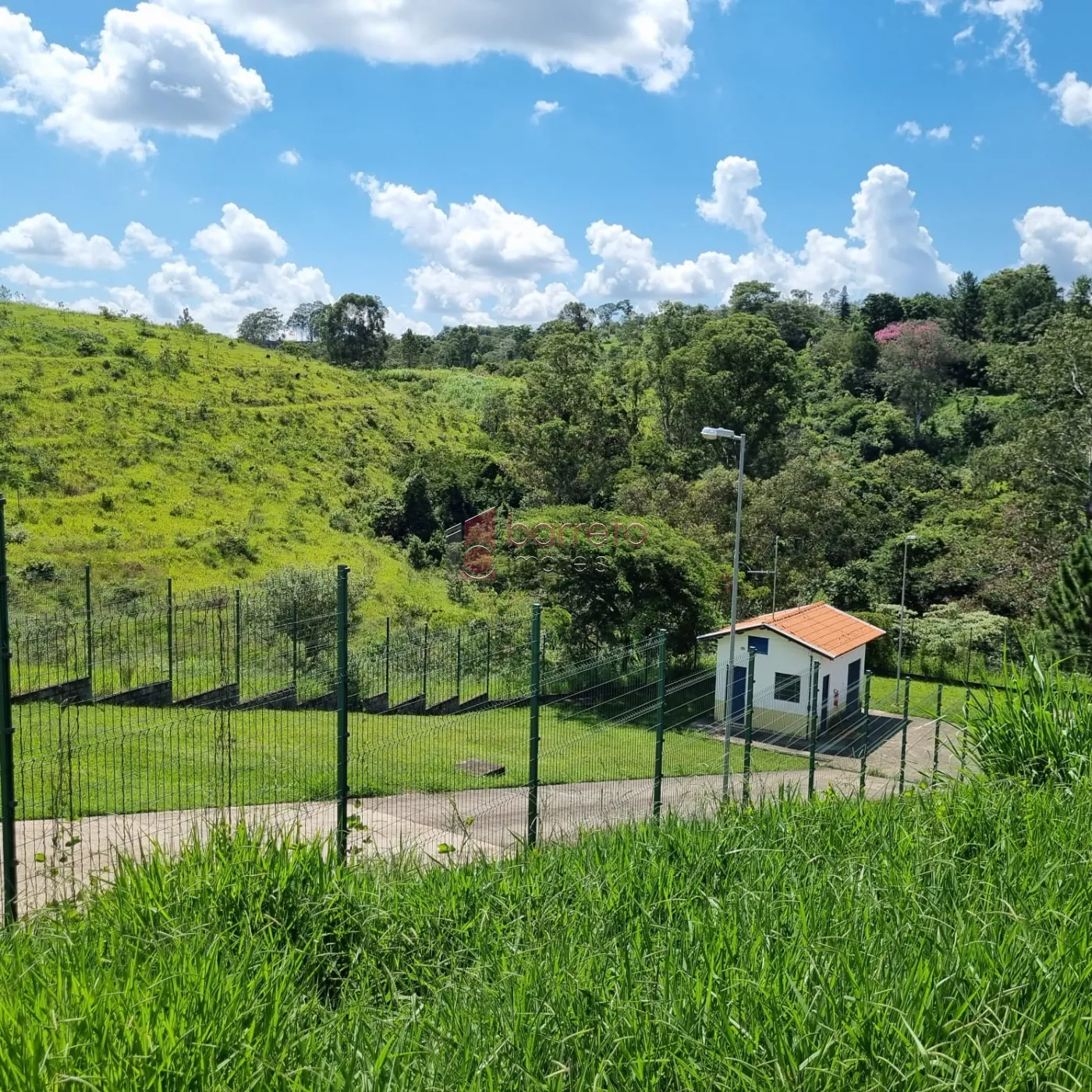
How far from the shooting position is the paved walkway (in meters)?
6.12

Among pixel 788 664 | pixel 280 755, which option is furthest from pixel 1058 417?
pixel 280 755

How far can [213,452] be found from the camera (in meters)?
33.8

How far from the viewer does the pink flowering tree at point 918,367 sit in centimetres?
5984

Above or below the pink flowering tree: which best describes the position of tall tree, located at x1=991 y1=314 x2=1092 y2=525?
below

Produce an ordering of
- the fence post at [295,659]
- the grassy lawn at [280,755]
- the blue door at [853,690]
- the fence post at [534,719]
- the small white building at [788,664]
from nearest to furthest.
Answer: the fence post at [534,719]
the grassy lawn at [280,755]
the fence post at [295,659]
the small white building at [788,664]
the blue door at [853,690]

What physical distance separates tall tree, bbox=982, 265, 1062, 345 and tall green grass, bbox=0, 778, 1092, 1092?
Answer: 241 feet

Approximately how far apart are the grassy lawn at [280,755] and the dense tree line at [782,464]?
25.7ft

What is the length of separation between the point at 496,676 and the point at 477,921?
→ 15314 millimetres

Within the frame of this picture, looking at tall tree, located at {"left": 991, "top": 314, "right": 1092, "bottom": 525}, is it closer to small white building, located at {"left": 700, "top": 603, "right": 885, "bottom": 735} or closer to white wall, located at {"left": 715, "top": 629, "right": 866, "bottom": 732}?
small white building, located at {"left": 700, "top": 603, "right": 885, "bottom": 735}

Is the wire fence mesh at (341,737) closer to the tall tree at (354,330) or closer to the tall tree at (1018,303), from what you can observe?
the tall tree at (354,330)

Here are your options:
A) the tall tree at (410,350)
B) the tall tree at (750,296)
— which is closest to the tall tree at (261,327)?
the tall tree at (410,350)

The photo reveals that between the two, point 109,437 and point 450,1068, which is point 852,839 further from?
point 109,437

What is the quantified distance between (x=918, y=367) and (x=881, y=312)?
59.0 feet

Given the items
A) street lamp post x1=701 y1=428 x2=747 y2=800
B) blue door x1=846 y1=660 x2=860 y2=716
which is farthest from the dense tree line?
street lamp post x1=701 y1=428 x2=747 y2=800
